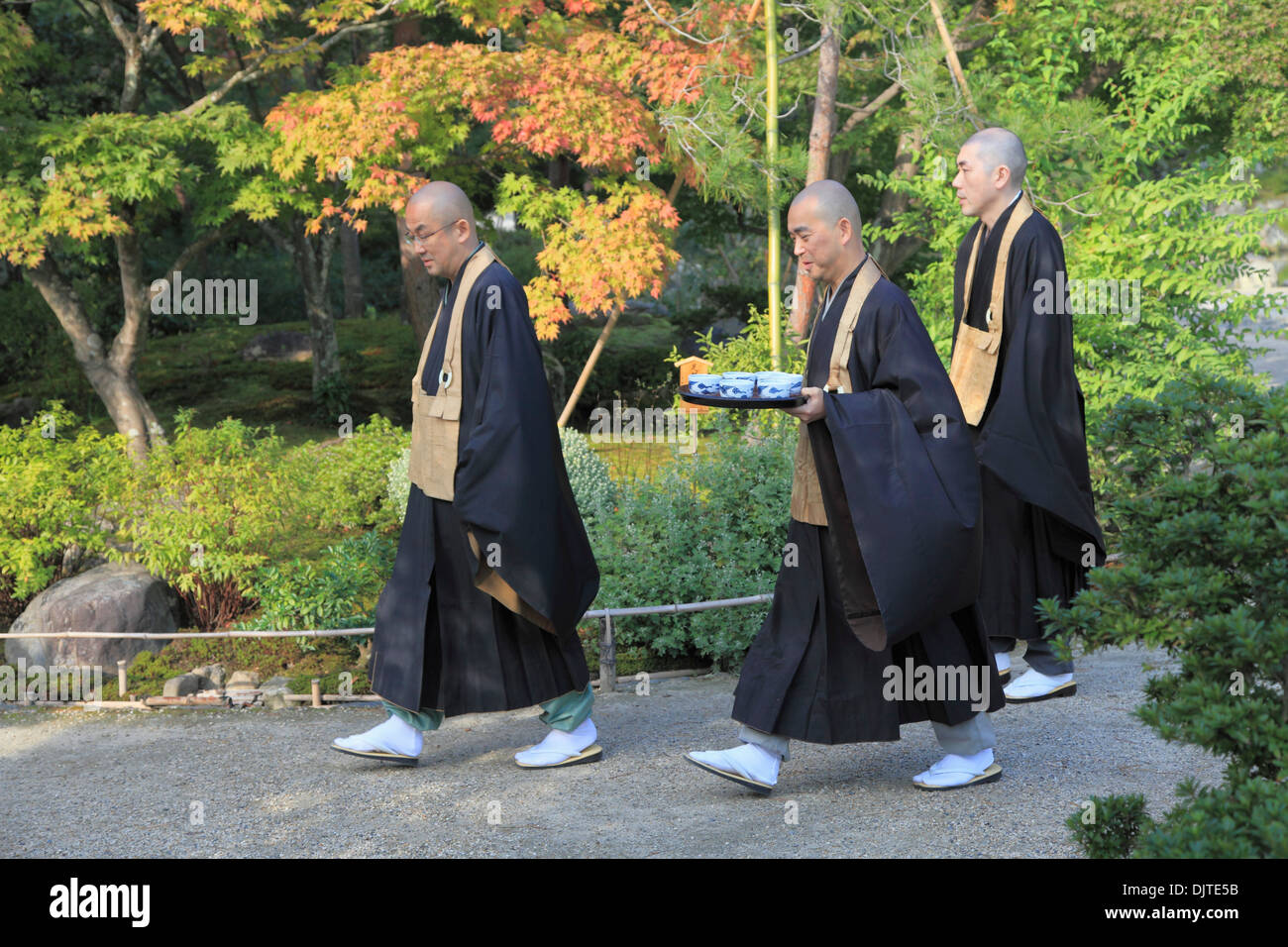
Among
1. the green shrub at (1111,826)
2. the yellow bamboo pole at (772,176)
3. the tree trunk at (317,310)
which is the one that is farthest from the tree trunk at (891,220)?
the green shrub at (1111,826)

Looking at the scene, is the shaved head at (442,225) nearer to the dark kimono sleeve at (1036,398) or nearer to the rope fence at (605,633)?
the rope fence at (605,633)

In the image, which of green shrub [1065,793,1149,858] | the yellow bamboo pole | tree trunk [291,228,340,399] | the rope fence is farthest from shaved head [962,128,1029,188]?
tree trunk [291,228,340,399]

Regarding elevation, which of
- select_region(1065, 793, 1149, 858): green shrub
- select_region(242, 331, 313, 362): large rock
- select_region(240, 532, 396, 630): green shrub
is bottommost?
select_region(1065, 793, 1149, 858): green shrub

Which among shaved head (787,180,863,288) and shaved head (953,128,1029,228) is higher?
shaved head (953,128,1029,228)

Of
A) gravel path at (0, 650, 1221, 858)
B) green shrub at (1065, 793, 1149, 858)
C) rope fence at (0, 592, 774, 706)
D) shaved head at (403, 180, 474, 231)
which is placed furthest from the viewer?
rope fence at (0, 592, 774, 706)

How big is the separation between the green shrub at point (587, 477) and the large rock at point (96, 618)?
2.34 metres

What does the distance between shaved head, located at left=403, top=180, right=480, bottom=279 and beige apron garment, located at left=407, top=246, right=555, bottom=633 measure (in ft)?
0.23

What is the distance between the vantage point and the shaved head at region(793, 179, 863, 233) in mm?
4113

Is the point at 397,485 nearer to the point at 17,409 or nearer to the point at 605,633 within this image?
the point at 605,633

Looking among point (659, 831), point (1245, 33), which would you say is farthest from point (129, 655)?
point (1245, 33)

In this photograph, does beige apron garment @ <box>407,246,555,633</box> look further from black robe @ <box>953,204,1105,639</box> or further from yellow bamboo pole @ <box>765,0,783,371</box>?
yellow bamboo pole @ <box>765,0,783,371</box>

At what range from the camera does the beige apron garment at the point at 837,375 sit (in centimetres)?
412

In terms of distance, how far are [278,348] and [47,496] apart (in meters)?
10.1

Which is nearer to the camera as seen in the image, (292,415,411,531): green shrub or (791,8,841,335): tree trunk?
(292,415,411,531): green shrub
